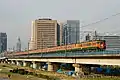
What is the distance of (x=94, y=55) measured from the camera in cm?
5547

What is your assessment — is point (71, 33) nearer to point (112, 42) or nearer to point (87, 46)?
point (112, 42)

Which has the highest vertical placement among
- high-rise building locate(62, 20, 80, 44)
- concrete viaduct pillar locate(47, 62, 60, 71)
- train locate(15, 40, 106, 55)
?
high-rise building locate(62, 20, 80, 44)

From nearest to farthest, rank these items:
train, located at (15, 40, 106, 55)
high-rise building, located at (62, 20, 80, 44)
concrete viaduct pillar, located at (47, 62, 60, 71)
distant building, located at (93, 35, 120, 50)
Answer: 1. train, located at (15, 40, 106, 55)
2. distant building, located at (93, 35, 120, 50)
3. concrete viaduct pillar, located at (47, 62, 60, 71)
4. high-rise building, located at (62, 20, 80, 44)

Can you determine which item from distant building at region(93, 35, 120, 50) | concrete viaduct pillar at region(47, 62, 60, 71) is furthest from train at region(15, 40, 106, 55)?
distant building at region(93, 35, 120, 50)

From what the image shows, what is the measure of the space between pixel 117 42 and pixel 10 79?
1533 inches

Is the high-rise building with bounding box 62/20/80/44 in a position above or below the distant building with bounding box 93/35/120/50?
above

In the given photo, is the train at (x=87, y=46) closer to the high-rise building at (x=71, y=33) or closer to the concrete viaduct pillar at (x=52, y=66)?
the concrete viaduct pillar at (x=52, y=66)

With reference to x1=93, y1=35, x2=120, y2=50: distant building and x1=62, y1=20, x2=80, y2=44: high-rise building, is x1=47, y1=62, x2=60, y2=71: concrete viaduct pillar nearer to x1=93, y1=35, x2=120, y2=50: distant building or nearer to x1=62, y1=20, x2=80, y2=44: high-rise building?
x1=62, y1=20, x2=80, y2=44: high-rise building

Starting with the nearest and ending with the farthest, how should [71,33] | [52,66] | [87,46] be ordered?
[87,46] → [52,66] → [71,33]

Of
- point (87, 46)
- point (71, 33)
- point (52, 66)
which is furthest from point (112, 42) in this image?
point (87, 46)

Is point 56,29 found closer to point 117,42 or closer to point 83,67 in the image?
point 117,42

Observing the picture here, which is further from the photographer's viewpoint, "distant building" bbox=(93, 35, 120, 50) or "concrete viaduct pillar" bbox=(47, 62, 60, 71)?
"concrete viaduct pillar" bbox=(47, 62, 60, 71)

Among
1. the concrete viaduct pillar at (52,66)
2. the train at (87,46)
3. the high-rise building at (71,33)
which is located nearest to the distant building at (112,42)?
the high-rise building at (71,33)

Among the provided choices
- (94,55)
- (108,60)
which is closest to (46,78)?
(94,55)
